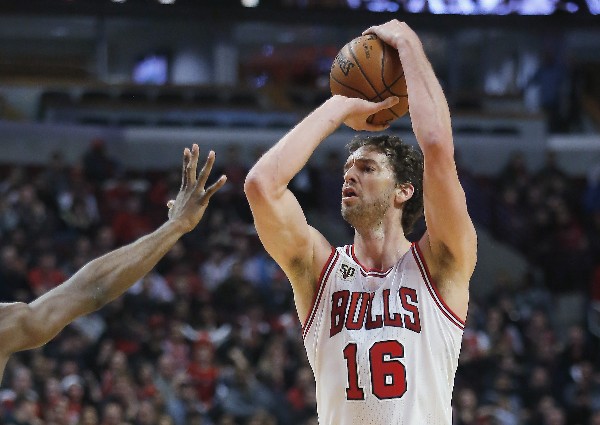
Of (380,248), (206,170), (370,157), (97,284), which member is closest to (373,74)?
(370,157)

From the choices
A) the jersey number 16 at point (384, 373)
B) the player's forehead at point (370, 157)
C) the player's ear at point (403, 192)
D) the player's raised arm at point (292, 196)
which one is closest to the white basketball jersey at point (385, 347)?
the jersey number 16 at point (384, 373)

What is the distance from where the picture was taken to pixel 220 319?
12.5m

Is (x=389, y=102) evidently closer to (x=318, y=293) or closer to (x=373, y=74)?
(x=373, y=74)

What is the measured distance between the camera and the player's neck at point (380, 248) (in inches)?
184

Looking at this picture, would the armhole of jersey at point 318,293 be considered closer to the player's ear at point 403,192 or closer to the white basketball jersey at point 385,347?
the white basketball jersey at point 385,347

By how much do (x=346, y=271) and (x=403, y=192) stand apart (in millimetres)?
421

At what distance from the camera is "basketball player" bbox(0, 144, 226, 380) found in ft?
12.7

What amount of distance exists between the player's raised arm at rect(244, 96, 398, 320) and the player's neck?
16 cm

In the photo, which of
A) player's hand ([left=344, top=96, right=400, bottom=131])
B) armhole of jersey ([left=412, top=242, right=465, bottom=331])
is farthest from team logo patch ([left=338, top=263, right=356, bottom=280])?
player's hand ([left=344, top=96, right=400, bottom=131])

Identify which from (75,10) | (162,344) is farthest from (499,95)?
(162,344)

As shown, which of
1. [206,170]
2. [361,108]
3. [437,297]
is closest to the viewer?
[206,170]

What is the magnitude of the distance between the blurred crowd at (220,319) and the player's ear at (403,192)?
628 cm

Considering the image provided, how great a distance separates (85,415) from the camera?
33.8ft

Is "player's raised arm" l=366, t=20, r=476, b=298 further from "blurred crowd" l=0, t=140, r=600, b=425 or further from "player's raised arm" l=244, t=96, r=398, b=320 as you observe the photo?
"blurred crowd" l=0, t=140, r=600, b=425
